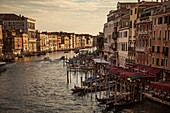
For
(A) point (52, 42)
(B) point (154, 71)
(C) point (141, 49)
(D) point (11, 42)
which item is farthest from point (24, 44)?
(B) point (154, 71)

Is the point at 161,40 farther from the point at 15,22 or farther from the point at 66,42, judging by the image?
the point at 66,42

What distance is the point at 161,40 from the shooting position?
2016cm

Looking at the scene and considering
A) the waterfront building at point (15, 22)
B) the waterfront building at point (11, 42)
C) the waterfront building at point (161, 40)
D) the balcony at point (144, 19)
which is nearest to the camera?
the waterfront building at point (161, 40)

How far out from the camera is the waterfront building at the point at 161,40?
752 inches

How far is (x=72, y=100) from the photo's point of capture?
20.0 meters

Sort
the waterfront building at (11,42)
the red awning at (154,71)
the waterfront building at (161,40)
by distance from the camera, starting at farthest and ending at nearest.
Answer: the waterfront building at (11,42) < the red awning at (154,71) < the waterfront building at (161,40)

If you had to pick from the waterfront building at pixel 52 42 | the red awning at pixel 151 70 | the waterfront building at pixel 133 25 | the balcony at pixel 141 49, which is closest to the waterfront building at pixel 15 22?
the waterfront building at pixel 52 42

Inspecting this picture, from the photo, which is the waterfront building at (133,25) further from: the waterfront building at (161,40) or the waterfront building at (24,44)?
the waterfront building at (24,44)

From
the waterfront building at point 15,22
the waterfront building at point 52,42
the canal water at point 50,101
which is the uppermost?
the waterfront building at point 15,22

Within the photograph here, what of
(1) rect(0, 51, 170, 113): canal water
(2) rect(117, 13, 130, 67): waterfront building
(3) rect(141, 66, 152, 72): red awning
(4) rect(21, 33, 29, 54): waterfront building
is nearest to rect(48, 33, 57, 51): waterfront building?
(4) rect(21, 33, 29, 54): waterfront building

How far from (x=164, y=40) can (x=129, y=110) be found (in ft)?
27.4

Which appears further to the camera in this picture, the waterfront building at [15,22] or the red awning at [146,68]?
the waterfront building at [15,22]

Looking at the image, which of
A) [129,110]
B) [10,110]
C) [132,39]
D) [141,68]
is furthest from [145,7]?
[10,110]

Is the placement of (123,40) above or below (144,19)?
below
